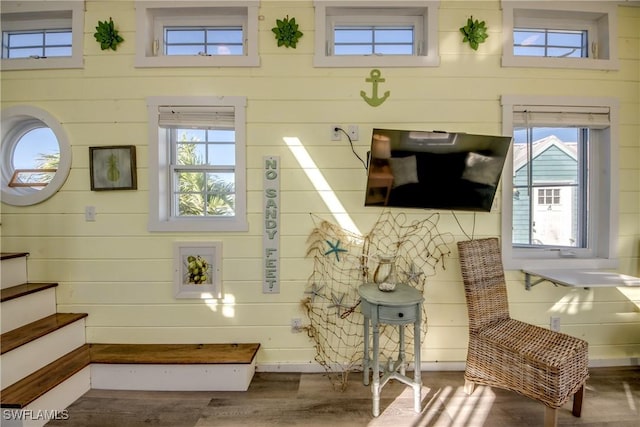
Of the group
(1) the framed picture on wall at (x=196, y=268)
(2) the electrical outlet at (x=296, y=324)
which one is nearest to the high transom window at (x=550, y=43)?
(2) the electrical outlet at (x=296, y=324)

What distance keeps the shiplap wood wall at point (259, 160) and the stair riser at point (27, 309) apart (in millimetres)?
91

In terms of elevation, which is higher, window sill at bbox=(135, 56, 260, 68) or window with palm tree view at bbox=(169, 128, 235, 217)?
window sill at bbox=(135, 56, 260, 68)

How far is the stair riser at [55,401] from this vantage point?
61.9 inches

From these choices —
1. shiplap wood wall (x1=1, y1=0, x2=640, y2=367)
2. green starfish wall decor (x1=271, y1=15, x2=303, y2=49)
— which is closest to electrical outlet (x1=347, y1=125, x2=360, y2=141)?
shiplap wood wall (x1=1, y1=0, x2=640, y2=367)

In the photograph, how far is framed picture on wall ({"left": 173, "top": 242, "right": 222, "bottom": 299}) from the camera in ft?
7.32

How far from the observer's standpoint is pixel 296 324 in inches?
88.4

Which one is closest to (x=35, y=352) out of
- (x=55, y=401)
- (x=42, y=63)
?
(x=55, y=401)

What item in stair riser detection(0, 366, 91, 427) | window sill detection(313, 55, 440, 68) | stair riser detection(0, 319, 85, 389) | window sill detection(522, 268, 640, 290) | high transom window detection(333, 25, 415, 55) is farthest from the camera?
high transom window detection(333, 25, 415, 55)

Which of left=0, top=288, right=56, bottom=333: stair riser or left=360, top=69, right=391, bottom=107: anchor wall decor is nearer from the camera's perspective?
left=0, top=288, right=56, bottom=333: stair riser

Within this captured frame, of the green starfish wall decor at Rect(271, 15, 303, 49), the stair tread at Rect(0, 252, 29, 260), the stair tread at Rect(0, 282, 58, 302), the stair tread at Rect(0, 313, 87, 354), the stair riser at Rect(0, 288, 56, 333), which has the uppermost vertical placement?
the green starfish wall decor at Rect(271, 15, 303, 49)

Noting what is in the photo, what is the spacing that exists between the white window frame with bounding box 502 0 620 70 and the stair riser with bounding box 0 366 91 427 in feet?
12.7

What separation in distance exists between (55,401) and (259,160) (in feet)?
6.69

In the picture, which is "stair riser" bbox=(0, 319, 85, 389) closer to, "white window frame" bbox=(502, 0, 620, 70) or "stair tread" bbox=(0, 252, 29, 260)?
"stair tread" bbox=(0, 252, 29, 260)

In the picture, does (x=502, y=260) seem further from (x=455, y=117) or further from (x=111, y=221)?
(x=111, y=221)
